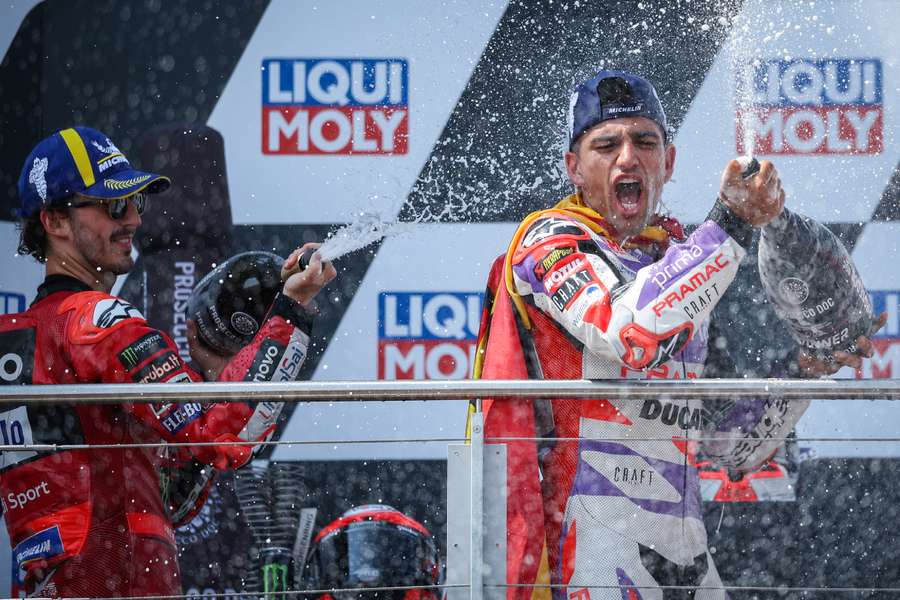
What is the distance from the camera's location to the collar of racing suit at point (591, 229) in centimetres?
224

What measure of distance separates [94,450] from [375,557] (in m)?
0.85

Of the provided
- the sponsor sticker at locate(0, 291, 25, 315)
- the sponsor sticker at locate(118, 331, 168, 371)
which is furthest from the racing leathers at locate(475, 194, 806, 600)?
the sponsor sticker at locate(0, 291, 25, 315)

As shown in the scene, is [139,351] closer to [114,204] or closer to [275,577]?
[114,204]

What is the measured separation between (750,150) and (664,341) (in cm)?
152

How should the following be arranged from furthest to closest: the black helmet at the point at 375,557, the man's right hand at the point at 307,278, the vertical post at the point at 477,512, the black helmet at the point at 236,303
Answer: the black helmet at the point at 236,303
the black helmet at the point at 375,557
the man's right hand at the point at 307,278
the vertical post at the point at 477,512

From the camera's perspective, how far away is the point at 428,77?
134 inches

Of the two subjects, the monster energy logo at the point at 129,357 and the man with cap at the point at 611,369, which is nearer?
the man with cap at the point at 611,369

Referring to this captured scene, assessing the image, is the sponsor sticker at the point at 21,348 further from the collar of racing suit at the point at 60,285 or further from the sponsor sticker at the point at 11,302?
the sponsor sticker at the point at 11,302

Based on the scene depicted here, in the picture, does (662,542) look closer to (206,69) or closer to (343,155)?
(343,155)

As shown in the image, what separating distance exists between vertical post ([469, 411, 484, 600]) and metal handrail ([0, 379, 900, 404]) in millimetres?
68

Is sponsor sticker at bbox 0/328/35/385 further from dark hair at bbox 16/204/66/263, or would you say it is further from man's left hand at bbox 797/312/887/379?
man's left hand at bbox 797/312/887/379

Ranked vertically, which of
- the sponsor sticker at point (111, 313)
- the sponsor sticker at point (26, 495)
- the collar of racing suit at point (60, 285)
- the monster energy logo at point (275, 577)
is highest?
the collar of racing suit at point (60, 285)

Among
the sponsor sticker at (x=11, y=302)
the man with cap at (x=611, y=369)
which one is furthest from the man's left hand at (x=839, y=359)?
the sponsor sticker at (x=11, y=302)

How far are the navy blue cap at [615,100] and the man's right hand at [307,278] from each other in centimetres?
58
